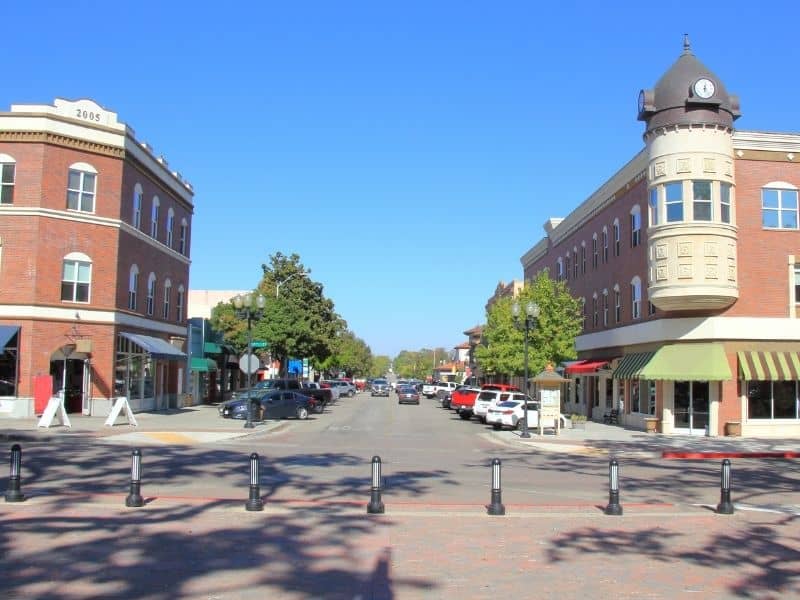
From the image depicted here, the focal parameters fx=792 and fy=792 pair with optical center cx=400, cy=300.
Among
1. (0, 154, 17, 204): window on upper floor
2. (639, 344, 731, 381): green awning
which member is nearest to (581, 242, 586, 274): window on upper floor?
(639, 344, 731, 381): green awning

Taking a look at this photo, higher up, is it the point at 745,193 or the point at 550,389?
the point at 745,193

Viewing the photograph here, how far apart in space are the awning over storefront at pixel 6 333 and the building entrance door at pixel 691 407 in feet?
87.2

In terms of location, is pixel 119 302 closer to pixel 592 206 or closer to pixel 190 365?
pixel 190 365

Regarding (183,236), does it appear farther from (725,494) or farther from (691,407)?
(725,494)

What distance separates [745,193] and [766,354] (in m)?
6.44

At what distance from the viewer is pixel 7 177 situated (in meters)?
32.4

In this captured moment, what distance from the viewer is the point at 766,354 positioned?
30625 millimetres

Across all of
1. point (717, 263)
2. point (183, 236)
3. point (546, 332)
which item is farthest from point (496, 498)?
point (183, 236)

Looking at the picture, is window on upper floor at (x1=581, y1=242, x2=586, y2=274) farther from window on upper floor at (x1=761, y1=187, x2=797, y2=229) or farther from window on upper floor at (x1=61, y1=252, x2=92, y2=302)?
window on upper floor at (x1=61, y1=252, x2=92, y2=302)

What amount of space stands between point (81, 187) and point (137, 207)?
407 centimetres

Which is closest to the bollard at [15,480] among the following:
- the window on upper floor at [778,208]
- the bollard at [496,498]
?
the bollard at [496,498]

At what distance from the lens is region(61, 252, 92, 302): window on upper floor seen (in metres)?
33.2

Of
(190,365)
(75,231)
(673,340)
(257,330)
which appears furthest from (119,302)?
(673,340)

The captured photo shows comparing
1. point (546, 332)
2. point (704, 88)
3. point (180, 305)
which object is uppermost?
point (704, 88)
